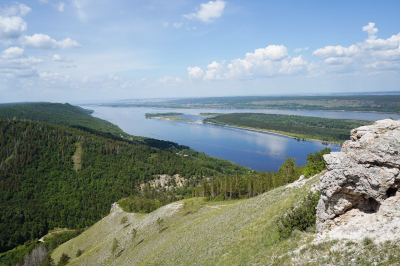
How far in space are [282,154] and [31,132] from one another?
21591 cm

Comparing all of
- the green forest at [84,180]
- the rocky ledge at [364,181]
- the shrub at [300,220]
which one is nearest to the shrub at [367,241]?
the rocky ledge at [364,181]

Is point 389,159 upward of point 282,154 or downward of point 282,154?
upward

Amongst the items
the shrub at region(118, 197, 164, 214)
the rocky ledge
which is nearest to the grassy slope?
the rocky ledge

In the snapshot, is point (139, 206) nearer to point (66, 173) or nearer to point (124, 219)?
point (124, 219)

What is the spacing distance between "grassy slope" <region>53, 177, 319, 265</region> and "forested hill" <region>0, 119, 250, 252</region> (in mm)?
76249

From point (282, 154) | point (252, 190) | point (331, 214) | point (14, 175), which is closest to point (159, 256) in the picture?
point (331, 214)

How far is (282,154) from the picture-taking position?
164m

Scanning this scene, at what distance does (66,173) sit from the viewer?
16075cm

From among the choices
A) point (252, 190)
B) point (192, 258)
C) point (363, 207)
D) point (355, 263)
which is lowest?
point (252, 190)

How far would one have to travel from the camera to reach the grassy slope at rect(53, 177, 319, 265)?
2206 cm

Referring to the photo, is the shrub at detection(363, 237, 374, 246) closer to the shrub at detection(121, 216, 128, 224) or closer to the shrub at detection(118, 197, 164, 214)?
the shrub at detection(121, 216, 128, 224)

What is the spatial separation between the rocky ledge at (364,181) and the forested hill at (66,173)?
121965mm

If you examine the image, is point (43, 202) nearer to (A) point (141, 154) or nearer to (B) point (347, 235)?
(A) point (141, 154)

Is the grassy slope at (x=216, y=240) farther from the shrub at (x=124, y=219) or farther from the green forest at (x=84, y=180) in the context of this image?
the green forest at (x=84, y=180)
